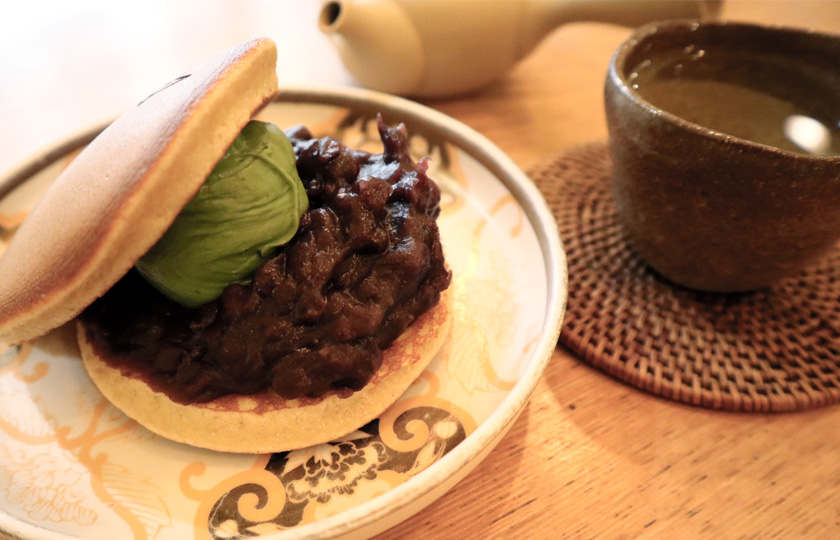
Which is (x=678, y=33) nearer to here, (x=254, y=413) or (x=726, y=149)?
(x=726, y=149)

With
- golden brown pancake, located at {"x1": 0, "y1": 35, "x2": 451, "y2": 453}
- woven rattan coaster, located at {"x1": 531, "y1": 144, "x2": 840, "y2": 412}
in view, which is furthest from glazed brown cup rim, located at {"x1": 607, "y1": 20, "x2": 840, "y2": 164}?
golden brown pancake, located at {"x1": 0, "y1": 35, "x2": 451, "y2": 453}

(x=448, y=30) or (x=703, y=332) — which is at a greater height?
(x=448, y=30)

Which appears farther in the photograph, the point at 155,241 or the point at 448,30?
the point at 448,30

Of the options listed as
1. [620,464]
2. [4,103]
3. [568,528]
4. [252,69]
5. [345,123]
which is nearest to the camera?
[252,69]

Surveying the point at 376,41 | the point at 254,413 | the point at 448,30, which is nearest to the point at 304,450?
the point at 254,413

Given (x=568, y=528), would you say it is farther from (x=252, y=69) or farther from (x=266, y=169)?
(x=252, y=69)

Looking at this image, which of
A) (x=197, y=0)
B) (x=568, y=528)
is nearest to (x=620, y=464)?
(x=568, y=528)

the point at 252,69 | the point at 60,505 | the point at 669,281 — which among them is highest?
the point at 252,69
